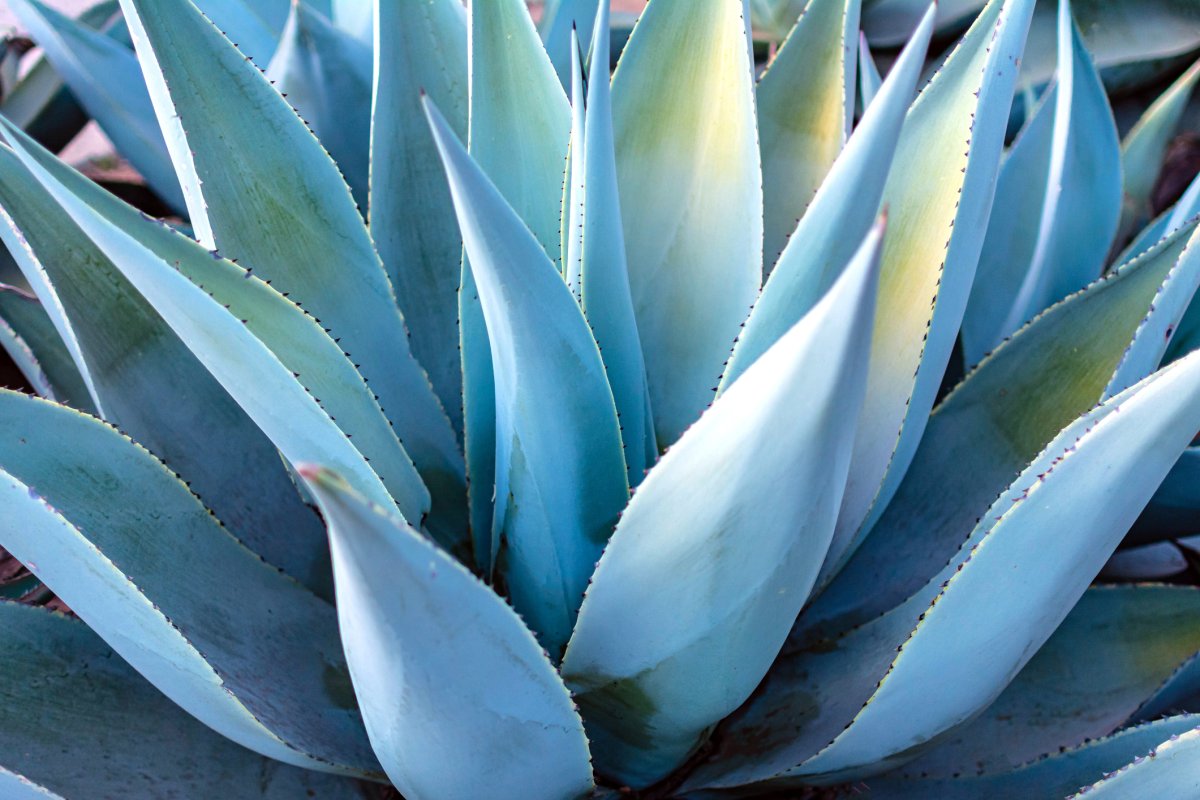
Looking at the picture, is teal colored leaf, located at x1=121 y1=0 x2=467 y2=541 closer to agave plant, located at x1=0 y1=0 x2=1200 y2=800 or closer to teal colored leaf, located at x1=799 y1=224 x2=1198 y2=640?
agave plant, located at x1=0 y1=0 x2=1200 y2=800

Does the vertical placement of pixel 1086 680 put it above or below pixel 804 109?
below

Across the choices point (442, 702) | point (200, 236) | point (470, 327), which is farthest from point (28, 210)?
point (442, 702)

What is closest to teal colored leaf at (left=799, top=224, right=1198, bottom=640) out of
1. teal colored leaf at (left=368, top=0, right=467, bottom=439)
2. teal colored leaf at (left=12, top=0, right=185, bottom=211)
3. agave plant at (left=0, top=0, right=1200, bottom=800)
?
agave plant at (left=0, top=0, right=1200, bottom=800)

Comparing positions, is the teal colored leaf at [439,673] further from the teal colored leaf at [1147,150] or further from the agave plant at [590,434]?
the teal colored leaf at [1147,150]

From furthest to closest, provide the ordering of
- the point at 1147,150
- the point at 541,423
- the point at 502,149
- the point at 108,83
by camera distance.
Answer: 1. the point at 1147,150
2. the point at 108,83
3. the point at 502,149
4. the point at 541,423

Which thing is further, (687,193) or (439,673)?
(687,193)

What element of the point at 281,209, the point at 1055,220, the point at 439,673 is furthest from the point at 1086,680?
the point at 281,209

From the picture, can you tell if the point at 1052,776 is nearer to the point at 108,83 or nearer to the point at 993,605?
the point at 993,605
